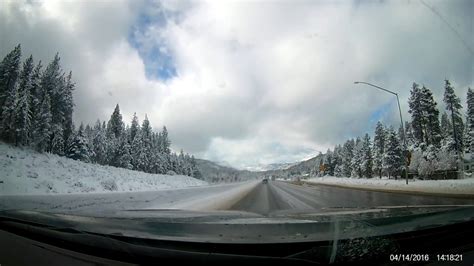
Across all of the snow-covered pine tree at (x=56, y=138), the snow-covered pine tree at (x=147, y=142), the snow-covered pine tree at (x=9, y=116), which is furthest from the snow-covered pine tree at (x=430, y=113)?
the snow-covered pine tree at (x=147, y=142)

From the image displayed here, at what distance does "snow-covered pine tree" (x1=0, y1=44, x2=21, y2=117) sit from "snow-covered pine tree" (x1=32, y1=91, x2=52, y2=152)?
4.95m

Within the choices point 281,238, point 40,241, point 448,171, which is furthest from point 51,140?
point 448,171

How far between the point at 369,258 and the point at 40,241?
3.43m

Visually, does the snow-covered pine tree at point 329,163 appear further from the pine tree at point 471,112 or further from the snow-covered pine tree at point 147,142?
the pine tree at point 471,112

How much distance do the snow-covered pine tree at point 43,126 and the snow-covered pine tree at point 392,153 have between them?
203ft

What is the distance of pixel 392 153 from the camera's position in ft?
207

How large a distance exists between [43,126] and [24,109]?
22.6 feet

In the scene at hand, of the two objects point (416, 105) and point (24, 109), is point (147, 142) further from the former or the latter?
point (416, 105)

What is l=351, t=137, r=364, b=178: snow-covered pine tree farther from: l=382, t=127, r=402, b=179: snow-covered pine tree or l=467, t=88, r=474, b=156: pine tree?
l=467, t=88, r=474, b=156: pine tree

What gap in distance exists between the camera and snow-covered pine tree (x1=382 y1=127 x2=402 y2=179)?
6227 cm

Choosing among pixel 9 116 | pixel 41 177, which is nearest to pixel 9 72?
pixel 9 116

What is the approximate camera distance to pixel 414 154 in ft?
162

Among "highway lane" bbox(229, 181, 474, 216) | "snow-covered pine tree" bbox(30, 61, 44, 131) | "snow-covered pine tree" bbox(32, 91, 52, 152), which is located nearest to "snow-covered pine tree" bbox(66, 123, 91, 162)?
"snow-covered pine tree" bbox(32, 91, 52, 152)

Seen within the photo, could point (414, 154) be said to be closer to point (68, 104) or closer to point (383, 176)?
point (383, 176)
